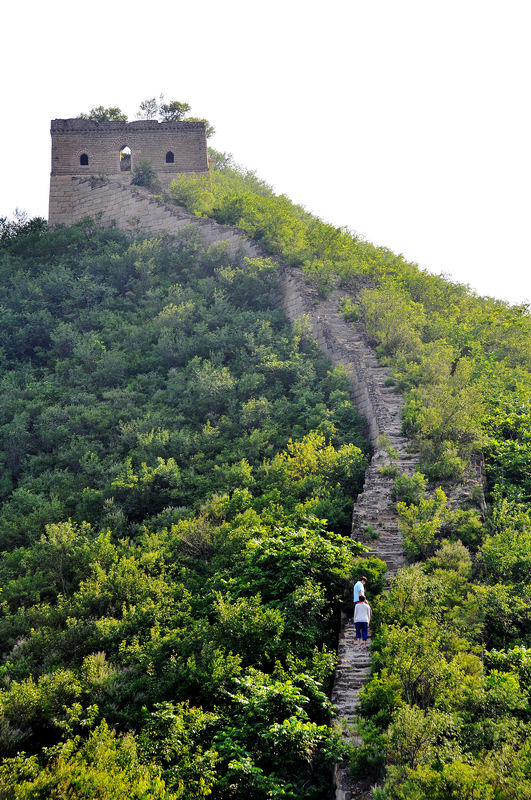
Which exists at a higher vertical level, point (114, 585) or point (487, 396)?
point (487, 396)

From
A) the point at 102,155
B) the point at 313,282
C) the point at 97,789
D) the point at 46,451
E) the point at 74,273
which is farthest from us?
the point at 102,155

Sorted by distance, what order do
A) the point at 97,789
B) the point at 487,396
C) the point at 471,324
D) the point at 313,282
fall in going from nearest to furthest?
1. the point at 97,789
2. the point at 487,396
3. the point at 471,324
4. the point at 313,282

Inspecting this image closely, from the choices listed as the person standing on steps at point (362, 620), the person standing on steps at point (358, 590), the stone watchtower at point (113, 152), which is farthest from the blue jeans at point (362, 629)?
the stone watchtower at point (113, 152)

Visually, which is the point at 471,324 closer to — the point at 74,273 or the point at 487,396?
the point at 487,396

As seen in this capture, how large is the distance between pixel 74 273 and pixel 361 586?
19.8 metres

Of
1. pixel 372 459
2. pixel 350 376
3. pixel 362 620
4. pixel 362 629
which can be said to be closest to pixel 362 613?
pixel 362 620

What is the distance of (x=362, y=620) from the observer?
31.4 feet

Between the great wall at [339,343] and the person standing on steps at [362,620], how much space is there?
16 cm

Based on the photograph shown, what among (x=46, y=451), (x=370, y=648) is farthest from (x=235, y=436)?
(x=370, y=648)

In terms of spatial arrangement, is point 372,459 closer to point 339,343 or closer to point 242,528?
point 242,528

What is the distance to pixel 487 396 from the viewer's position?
1666 centimetres

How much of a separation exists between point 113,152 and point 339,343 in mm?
16875

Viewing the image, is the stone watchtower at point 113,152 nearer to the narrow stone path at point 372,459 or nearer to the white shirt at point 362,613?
the narrow stone path at point 372,459

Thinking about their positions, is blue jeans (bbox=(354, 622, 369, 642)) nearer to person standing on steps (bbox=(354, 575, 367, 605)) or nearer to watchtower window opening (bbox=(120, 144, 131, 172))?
person standing on steps (bbox=(354, 575, 367, 605))
